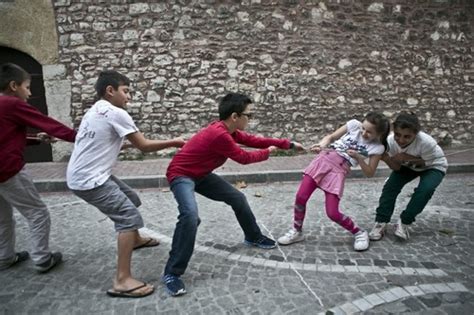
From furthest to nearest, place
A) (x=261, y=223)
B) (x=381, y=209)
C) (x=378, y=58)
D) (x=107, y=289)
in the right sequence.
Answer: (x=378, y=58)
(x=261, y=223)
(x=381, y=209)
(x=107, y=289)

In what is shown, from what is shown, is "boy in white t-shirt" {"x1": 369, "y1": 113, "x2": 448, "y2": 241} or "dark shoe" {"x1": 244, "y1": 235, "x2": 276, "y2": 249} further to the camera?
"dark shoe" {"x1": 244, "y1": 235, "x2": 276, "y2": 249}

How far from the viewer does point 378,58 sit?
806 cm

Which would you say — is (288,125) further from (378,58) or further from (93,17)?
(93,17)

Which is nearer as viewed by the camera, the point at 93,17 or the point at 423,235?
the point at 423,235

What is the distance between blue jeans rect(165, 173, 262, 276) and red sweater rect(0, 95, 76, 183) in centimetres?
99

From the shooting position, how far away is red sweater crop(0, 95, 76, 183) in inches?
113

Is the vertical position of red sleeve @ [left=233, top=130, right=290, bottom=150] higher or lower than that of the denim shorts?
higher

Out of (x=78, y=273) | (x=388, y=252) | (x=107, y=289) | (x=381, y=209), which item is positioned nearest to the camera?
(x=107, y=289)

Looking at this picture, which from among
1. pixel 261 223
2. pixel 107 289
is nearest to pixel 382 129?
pixel 261 223

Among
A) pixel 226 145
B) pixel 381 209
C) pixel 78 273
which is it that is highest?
pixel 226 145

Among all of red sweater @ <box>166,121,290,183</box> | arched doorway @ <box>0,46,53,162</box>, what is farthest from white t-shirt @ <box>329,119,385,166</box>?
arched doorway @ <box>0,46,53,162</box>

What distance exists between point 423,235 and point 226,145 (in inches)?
96.5

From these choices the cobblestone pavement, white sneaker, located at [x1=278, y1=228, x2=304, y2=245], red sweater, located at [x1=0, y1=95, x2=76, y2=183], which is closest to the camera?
the cobblestone pavement

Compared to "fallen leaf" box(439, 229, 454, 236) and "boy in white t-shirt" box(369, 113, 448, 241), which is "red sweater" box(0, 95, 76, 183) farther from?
"fallen leaf" box(439, 229, 454, 236)
